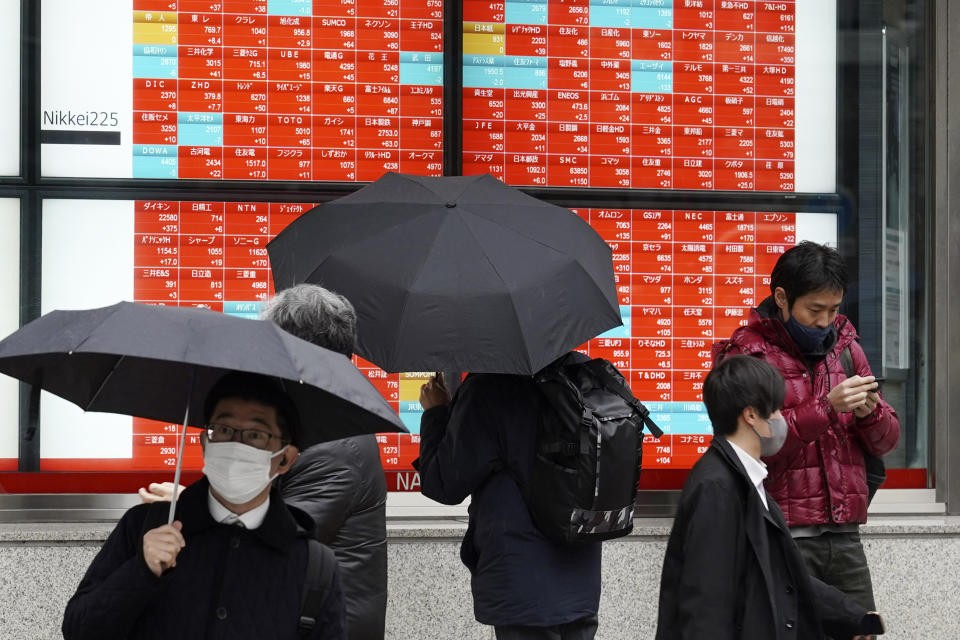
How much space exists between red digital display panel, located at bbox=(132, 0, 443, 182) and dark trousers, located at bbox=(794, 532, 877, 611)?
2.42m

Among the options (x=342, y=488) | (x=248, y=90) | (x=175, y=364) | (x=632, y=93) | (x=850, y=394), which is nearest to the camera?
(x=175, y=364)

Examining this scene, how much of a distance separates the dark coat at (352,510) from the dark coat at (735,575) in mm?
841

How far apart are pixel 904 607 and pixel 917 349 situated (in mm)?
1249

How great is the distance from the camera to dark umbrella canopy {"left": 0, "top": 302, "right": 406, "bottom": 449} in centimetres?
205

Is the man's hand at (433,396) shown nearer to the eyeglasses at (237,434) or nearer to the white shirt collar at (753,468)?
the white shirt collar at (753,468)

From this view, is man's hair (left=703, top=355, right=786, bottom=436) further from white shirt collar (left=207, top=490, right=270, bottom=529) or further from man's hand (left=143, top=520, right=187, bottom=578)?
man's hand (left=143, top=520, right=187, bottom=578)

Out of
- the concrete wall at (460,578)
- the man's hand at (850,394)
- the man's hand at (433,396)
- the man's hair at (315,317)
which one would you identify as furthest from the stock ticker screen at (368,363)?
the man's hair at (315,317)

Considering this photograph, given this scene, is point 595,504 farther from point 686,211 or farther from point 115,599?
point 686,211

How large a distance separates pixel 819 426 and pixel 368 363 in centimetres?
217

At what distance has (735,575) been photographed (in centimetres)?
324

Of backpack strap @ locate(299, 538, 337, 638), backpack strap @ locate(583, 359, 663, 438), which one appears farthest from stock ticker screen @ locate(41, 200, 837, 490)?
backpack strap @ locate(299, 538, 337, 638)

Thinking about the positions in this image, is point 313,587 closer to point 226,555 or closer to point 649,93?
point 226,555

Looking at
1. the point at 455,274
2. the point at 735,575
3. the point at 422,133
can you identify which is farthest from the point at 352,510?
the point at 422,133

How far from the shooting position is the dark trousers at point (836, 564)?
14.3 feet
